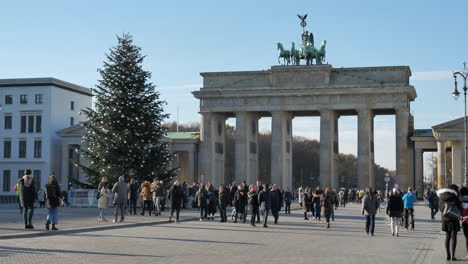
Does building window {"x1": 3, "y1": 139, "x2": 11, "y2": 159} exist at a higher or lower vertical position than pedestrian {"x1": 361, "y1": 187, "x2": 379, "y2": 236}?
higher

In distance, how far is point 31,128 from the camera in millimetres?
90312

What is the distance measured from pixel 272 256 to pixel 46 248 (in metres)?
6.08

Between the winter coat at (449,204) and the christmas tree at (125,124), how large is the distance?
30264mm

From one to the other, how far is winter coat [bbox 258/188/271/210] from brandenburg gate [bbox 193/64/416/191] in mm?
49256

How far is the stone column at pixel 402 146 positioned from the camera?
265 ft

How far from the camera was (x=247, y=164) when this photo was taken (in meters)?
88.1

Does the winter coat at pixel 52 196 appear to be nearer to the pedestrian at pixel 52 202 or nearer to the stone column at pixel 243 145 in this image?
the pedestrian at pixel 52 202

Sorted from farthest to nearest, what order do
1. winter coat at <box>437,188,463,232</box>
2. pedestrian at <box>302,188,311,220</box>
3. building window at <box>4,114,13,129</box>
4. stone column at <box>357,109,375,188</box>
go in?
building window at <box>4,114,13,129</box>
stone column at <box>357,109,375,188</box>
pedestrian at <box>302,188,311,220</box>
winter coat at <box>437,188,463,232</box>

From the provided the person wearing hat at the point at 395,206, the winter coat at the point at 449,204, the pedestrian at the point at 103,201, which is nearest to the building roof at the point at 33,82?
the pedestrian at the point at 103,201

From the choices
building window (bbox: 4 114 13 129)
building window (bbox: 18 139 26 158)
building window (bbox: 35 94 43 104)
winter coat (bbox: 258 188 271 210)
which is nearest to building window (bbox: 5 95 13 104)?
building window (bbox: 4 114 13 129)

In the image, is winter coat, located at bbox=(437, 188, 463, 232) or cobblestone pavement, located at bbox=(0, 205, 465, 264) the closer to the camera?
cobblestone pavement, located at bbox=(0, 205, 465, 264)

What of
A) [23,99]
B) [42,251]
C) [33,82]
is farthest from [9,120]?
[42,251]

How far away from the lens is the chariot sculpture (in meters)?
84.9

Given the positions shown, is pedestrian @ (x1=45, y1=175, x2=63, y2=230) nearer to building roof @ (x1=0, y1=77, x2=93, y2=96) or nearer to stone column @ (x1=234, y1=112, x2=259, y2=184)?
stone column @ (x1=234, y1=112, x2=259, y2=184)
